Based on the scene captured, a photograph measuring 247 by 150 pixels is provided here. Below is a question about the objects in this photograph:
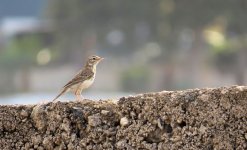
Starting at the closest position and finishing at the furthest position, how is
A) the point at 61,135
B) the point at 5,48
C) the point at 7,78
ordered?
the point at 61,135 < the point at 7,78 < the point at 5,48

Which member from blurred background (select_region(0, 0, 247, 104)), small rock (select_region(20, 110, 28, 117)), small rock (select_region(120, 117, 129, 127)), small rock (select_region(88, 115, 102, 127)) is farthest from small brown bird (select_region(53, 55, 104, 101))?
blurred background (select_region(0, 0, 247, 104))

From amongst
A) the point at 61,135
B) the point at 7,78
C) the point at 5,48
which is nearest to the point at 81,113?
the point at 61,135

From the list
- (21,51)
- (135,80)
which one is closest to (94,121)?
(135,80)

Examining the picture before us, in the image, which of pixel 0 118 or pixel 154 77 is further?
pixel 154 77

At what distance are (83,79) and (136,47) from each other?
221 ft

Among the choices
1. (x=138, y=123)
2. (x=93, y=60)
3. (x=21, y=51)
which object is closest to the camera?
(x=138, y=123)

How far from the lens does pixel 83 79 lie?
12.4 meters

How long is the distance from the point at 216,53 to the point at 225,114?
6565 centimetres

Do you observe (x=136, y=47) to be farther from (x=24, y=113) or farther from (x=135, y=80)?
(x=24, y=113)

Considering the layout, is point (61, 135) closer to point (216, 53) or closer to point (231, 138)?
point (231, 138)

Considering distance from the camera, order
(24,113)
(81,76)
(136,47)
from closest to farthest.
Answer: (24,113)
(81,76)
(136,47)

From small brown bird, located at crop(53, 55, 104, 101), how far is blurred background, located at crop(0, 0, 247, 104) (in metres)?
50.9

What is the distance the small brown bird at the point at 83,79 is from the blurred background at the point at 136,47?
50.9m

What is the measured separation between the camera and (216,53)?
239 feet
